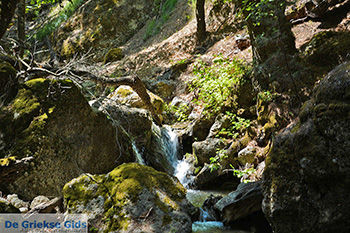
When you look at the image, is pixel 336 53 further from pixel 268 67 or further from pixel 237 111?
pixel 237 111

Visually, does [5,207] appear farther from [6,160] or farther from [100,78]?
[100,78]

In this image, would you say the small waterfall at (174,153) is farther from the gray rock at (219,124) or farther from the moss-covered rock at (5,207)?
the moss-covered rock at (5,207)

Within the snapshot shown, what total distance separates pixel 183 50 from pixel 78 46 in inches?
349

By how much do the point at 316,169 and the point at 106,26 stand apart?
17.1 metres

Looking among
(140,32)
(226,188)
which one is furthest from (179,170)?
(140,32)

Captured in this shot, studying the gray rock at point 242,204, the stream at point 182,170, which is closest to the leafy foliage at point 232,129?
the stream at point 182,170

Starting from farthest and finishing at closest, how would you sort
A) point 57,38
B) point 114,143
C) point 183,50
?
point 57,38, point 183,50, point 114,143

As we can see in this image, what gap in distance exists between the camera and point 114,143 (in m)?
5.93

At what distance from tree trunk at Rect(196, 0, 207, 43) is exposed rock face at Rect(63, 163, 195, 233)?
28.8ft

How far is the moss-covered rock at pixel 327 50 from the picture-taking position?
4.49 meters

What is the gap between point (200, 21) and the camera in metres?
10.7

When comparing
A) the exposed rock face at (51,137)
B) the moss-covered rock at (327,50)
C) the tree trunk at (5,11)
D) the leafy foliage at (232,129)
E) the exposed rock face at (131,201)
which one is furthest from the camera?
the leafy foliage at (232,129)

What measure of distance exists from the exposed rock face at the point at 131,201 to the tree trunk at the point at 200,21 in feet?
28.8

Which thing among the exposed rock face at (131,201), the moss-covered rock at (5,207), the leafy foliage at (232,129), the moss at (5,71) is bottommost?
the leafy foliage at (232,129)
